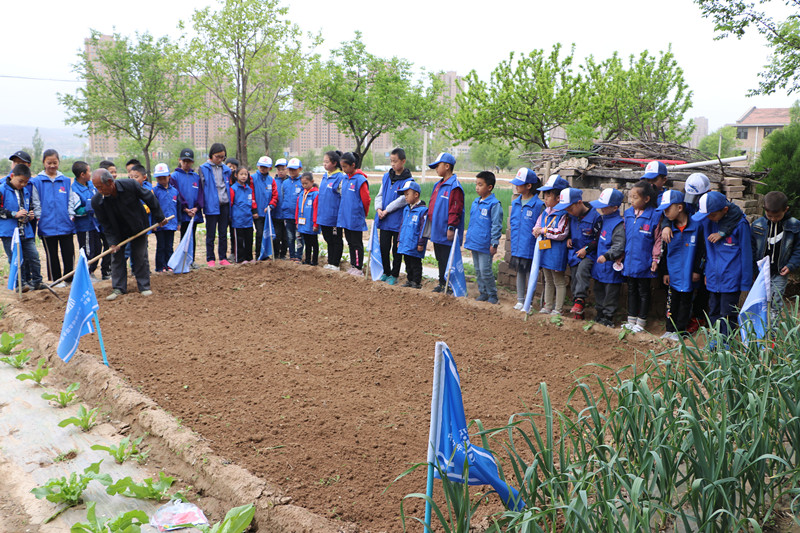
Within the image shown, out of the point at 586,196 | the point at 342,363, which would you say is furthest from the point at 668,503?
the point at 586,196

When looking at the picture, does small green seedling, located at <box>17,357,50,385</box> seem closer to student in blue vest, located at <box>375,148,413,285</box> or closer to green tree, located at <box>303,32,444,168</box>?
student in blue vest, located at <box>375,148,413,285</box>

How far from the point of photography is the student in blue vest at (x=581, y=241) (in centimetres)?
673

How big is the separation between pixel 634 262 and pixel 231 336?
4.21 meters

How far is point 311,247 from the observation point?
31.9 ft

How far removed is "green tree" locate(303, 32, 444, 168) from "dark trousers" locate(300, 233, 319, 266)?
1766 centimetres

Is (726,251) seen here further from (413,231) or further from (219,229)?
(219,229)

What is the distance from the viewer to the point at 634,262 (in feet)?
20.7

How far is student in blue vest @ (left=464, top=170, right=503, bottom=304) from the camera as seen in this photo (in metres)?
7.30

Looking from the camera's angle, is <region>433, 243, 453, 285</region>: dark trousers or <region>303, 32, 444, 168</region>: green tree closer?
<region>433, 243, 453, 285</region>: dark trousers

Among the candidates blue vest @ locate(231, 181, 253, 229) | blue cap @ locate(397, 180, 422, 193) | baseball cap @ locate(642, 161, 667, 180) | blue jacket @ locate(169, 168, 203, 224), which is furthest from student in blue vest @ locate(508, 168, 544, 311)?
blue jacket @ locate(169, 168, 203, 224)

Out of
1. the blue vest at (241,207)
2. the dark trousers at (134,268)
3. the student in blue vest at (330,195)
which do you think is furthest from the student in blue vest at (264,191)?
the dark trousers at (134,268)

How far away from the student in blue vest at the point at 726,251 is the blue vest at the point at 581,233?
3.86 ft

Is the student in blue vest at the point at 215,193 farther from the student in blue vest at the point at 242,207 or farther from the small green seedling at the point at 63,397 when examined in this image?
the small green seedling at the point at 63,397

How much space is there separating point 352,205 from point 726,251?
4890 millimetres
